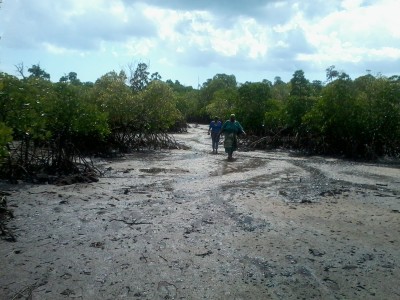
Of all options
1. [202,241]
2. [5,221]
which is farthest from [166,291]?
[5,221]

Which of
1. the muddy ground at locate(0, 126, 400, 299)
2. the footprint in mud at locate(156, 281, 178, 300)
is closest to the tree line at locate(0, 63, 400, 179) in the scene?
the muddy ground at locate(0, 126, 400, 299)

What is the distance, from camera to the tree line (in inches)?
421

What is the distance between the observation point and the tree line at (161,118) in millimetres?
10688

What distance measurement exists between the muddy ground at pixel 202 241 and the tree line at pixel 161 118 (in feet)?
6.56

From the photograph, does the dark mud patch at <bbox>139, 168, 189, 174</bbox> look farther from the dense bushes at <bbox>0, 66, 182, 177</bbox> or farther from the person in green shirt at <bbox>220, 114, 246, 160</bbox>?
the person in green shirt at <bbox>220, 114, 246, 160</bbox>

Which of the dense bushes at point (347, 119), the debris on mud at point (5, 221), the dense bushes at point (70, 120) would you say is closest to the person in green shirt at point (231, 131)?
the dense bushes at point (70, 120)

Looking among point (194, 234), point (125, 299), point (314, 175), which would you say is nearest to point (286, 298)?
point (125, 299)

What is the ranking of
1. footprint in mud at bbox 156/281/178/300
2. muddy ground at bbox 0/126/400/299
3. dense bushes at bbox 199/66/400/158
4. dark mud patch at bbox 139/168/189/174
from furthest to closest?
1. dense bushes at bbox 199/66/400/158
2. dark mud patch at bbox 139/168/189/174
3. muddy ground at bbox 0/126/400/299
4. footprint in mud at bbox 156/281/178/300

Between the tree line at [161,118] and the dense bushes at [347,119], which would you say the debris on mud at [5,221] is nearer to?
the tree line at [161,118]

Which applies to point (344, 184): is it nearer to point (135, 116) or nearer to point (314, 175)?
point (314, 175)

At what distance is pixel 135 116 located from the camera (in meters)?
18.4

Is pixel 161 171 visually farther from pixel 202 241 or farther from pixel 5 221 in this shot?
pixel 202 241

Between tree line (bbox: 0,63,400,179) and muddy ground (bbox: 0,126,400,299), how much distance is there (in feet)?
6.56

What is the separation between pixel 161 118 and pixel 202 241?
13.9 m
